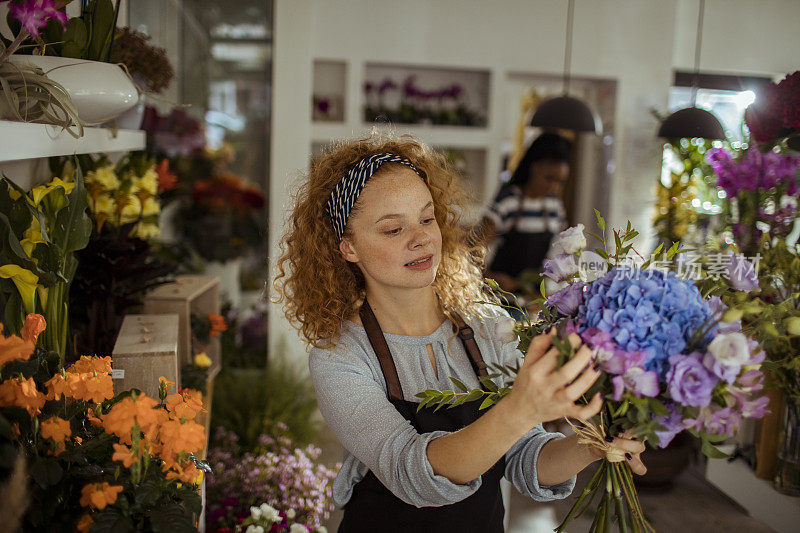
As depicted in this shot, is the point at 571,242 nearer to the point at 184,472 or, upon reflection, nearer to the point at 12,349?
the point at 184,472

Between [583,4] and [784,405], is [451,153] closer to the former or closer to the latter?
[583,4]

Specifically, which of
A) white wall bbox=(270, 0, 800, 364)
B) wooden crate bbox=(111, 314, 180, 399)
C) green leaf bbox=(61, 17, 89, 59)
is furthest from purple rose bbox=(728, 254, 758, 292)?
white wall bbox=(270, 0, 800, 364)

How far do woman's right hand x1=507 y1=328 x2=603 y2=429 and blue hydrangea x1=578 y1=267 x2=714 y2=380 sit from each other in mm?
55

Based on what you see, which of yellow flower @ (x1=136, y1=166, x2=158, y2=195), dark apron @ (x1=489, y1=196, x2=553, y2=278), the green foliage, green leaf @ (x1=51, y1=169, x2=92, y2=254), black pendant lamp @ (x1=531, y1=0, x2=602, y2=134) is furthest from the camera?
dark apron @ (x1=489, y1=196, x2=553, y2=278)

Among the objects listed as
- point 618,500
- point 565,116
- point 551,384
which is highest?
point 565,116

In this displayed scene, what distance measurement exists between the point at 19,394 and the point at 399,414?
2.20 ft

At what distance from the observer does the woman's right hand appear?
0.96m

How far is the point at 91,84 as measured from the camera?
1391mm

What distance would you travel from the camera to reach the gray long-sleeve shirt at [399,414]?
4.00ft

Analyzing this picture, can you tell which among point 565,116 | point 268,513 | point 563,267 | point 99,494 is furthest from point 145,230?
point 565,116

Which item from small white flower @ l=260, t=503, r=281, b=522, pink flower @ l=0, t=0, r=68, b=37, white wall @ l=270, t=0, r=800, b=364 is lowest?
small white flower @ l=260, t=503, r=281, b=522

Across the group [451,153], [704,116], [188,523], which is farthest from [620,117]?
[188,523]

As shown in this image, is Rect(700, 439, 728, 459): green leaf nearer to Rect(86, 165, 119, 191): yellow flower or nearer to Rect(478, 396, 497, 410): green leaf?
Rect(478, 396, 497, 410): green leaf

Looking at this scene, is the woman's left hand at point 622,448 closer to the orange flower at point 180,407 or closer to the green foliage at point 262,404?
the orange flower at point 180,407
